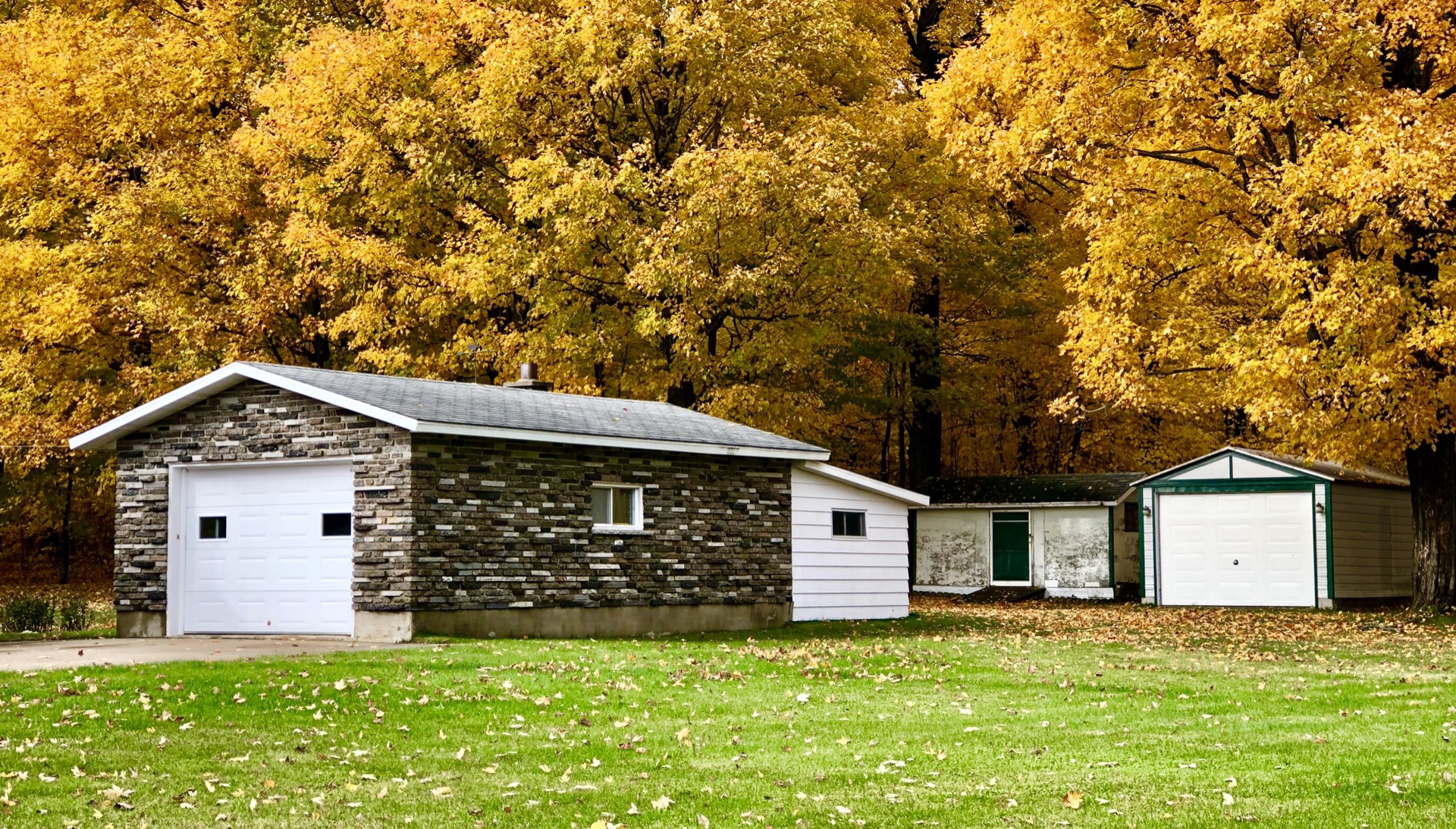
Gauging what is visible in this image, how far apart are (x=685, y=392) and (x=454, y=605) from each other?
36.8 feet

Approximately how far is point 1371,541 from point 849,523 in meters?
11.8

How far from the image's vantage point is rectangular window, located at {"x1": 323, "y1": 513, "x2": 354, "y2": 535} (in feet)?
60.3

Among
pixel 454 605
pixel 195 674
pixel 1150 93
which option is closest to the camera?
pixel 195 674

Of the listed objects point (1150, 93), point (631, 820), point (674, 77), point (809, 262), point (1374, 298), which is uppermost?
point (674, 77)

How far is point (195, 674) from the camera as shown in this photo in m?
13.2

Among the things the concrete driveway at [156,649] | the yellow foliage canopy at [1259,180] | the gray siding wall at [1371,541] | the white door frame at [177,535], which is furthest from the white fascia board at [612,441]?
the gray siding wall at [1371,541]

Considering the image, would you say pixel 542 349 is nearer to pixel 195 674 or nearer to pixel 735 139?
pixel 735 139

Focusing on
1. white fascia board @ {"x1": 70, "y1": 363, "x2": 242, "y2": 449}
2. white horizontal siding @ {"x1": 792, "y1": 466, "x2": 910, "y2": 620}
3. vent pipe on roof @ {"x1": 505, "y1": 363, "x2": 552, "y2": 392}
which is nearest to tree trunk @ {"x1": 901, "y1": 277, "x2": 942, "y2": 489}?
white horizontal siding @ {"x1": 792, "y1": 466, "x2": 910, "y2": 620}

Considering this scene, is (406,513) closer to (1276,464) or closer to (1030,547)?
(1276,464)

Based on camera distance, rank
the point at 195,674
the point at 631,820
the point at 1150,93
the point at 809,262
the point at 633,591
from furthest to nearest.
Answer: the point at 809,262 < the point at 1150,93 < the point at 633,591 < the point at 195,674 < the point at 631,820

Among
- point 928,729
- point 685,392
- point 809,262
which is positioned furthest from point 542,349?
point 928,729

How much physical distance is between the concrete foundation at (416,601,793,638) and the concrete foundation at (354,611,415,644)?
8 cm

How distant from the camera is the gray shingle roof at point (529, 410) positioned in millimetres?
18359

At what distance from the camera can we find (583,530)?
19656 mm
